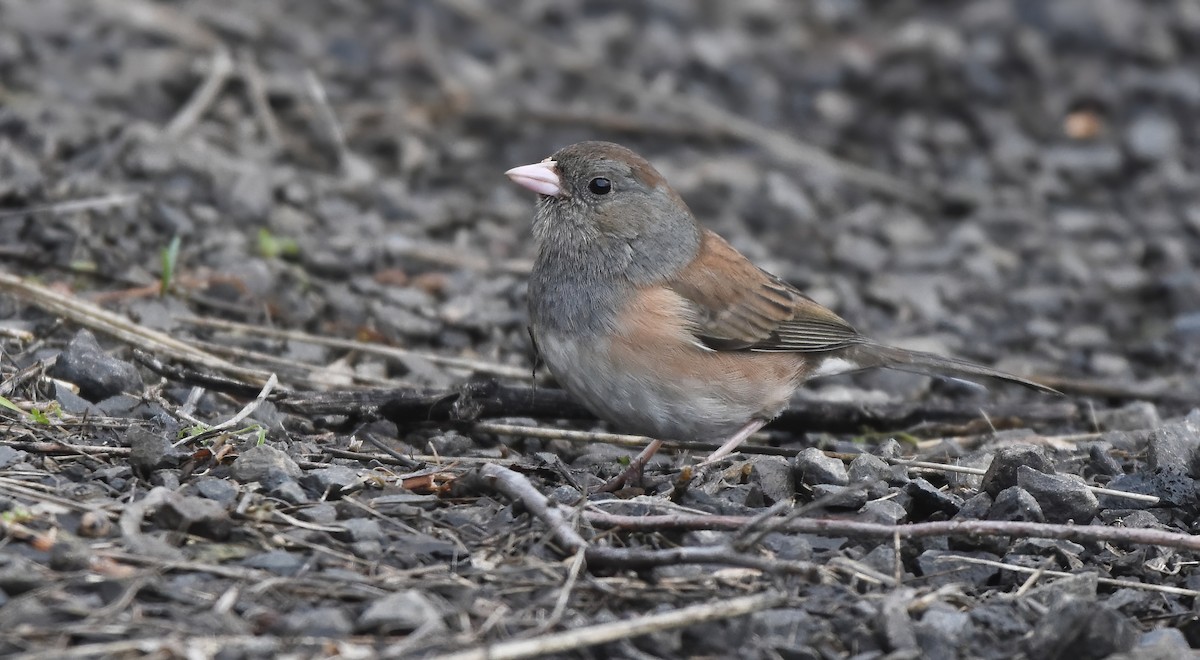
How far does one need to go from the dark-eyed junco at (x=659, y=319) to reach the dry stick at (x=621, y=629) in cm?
112

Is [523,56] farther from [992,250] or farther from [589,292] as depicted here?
[589,292]

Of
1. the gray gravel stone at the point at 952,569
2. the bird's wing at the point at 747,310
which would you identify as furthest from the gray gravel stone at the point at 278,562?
the bird's wing at the point at 747,310

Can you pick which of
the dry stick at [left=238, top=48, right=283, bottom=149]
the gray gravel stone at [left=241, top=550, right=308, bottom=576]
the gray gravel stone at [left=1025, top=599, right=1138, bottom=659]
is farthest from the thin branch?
the dry stick at [left=238, top=48, right=283, bottom=149]

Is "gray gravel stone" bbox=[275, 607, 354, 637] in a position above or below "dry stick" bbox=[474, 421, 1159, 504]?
below

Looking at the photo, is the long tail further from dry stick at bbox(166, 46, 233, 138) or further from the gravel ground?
dry stick at bbox(166, 46, 233, 138)

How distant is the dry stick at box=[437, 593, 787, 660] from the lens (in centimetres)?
241

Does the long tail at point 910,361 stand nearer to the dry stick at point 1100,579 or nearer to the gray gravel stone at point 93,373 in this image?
the dry stick at point 1100,579

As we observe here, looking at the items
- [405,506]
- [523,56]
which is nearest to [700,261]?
[405,506]

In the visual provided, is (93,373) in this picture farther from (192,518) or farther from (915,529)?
(915,529)

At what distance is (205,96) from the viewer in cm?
603

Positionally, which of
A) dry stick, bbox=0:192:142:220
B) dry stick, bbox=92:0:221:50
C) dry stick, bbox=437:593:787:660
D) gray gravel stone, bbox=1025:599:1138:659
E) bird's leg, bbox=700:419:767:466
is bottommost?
gray gravel stone, bbox=1025:599:1138:659

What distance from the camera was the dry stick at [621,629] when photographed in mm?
2408

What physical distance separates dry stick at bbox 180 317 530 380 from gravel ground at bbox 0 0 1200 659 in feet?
0.06

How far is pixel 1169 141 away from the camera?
7324mm
